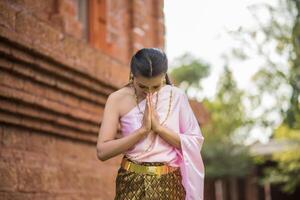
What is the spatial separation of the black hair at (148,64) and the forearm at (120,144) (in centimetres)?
24

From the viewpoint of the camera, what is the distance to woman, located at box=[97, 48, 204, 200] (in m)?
2.37

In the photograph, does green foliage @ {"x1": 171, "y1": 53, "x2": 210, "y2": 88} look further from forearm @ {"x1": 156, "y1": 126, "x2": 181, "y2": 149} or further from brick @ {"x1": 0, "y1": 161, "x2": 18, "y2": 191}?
forearm @ {"x1": 156, "y1": 126, "x2": 181, "y2": 149}

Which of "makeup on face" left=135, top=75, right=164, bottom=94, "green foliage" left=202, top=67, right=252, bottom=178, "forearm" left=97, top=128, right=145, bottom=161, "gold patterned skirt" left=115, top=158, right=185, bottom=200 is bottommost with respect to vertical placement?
"gold patterned skirt" left=115, top=158, right=185, bottom=200

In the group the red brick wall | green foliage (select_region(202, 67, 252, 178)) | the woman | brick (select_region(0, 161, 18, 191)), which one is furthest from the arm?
green foliage (select_region(202, 67, 252, 178))

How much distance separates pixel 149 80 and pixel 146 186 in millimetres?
438

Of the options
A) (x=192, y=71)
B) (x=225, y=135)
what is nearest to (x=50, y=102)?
(x=225, y=135)

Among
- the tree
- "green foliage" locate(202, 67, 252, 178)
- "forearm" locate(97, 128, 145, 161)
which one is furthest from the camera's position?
the tree

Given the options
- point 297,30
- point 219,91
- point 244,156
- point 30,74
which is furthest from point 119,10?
point 219,91

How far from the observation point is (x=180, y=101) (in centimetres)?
251

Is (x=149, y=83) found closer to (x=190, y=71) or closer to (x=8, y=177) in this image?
(x=8, y=177)

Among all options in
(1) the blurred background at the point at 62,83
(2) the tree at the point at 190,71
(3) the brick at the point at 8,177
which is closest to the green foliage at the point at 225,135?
(2) the tree at the point at 190,71

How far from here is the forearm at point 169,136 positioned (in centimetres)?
237

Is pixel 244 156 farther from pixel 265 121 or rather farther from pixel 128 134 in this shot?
pixel 128 134

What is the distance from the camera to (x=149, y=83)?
2.39 m
